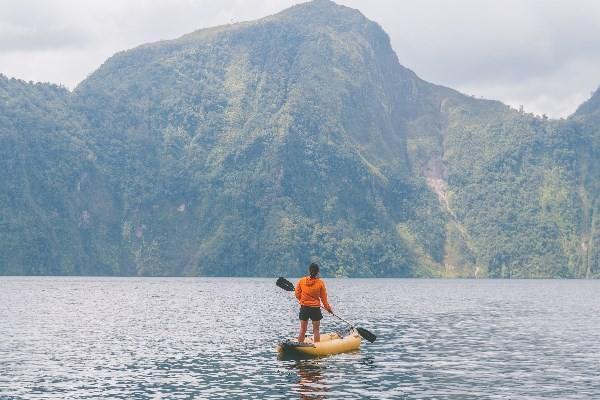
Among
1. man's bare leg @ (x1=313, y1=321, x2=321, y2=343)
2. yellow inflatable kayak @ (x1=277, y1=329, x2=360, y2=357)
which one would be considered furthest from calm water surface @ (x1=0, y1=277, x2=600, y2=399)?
man's bare leg @ (x1=313, y1=321, x2=321, y2=343)

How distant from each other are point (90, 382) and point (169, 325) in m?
39.9

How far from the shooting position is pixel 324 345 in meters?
55.5

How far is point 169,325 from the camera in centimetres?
8350

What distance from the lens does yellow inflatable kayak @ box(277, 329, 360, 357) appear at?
5297 centimetres

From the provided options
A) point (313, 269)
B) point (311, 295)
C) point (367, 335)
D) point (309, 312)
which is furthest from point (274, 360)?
point (367, 335)

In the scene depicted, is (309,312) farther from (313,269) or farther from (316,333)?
(316,333)

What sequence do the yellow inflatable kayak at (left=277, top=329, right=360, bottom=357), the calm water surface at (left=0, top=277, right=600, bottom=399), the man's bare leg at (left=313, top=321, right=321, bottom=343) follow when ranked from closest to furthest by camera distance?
the calm water surface at (left=0, top=277, right=600, bottom=399), the yellow inflatable kayak at (left=277, top=329, right=360, bottom=357), the man's bare leg at (left=313, top=321, right=321, bottom=343)

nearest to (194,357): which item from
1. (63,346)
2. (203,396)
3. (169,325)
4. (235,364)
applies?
(235,364)

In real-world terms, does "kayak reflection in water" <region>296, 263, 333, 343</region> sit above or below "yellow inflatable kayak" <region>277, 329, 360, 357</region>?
above

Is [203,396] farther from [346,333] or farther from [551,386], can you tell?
[346,333]

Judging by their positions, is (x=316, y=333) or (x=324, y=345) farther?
(x=324, y=345)

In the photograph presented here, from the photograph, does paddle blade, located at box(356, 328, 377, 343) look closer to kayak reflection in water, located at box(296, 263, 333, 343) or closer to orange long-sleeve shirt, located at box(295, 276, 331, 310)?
kayak reflection in water, located at box(296, 263, 333, 343)

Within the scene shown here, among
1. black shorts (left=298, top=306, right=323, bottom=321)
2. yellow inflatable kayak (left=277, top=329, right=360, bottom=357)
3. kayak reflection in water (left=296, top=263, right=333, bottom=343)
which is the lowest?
yellow inflatable kayak (left=277, top=329, right=360, bottom=357)

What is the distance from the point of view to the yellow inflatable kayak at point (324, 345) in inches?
2085
